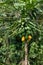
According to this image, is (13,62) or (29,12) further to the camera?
(13,62)

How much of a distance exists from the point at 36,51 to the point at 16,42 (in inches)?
26.2

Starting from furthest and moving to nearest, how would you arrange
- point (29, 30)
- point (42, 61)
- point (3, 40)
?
point (3, 40) < point (42, 61) < point (29, 30)

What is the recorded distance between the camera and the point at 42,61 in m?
4.81

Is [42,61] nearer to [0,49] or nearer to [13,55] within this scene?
[13,55]

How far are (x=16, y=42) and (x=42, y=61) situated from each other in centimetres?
89

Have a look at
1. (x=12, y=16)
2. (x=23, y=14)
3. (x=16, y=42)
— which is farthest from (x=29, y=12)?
(x=16, y=42)

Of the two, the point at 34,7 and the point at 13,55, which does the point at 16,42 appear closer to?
the point at 13,55

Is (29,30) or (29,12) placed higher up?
(29,12)

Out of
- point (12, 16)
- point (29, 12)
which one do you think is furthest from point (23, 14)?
point (12, 16)

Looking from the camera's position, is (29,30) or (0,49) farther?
(0,49)

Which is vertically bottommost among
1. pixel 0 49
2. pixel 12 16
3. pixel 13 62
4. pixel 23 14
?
pixel 13 62

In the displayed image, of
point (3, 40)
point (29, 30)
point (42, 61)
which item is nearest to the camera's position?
point (29, 30)

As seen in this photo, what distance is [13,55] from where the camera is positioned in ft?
16.7

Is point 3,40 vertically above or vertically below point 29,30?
below
